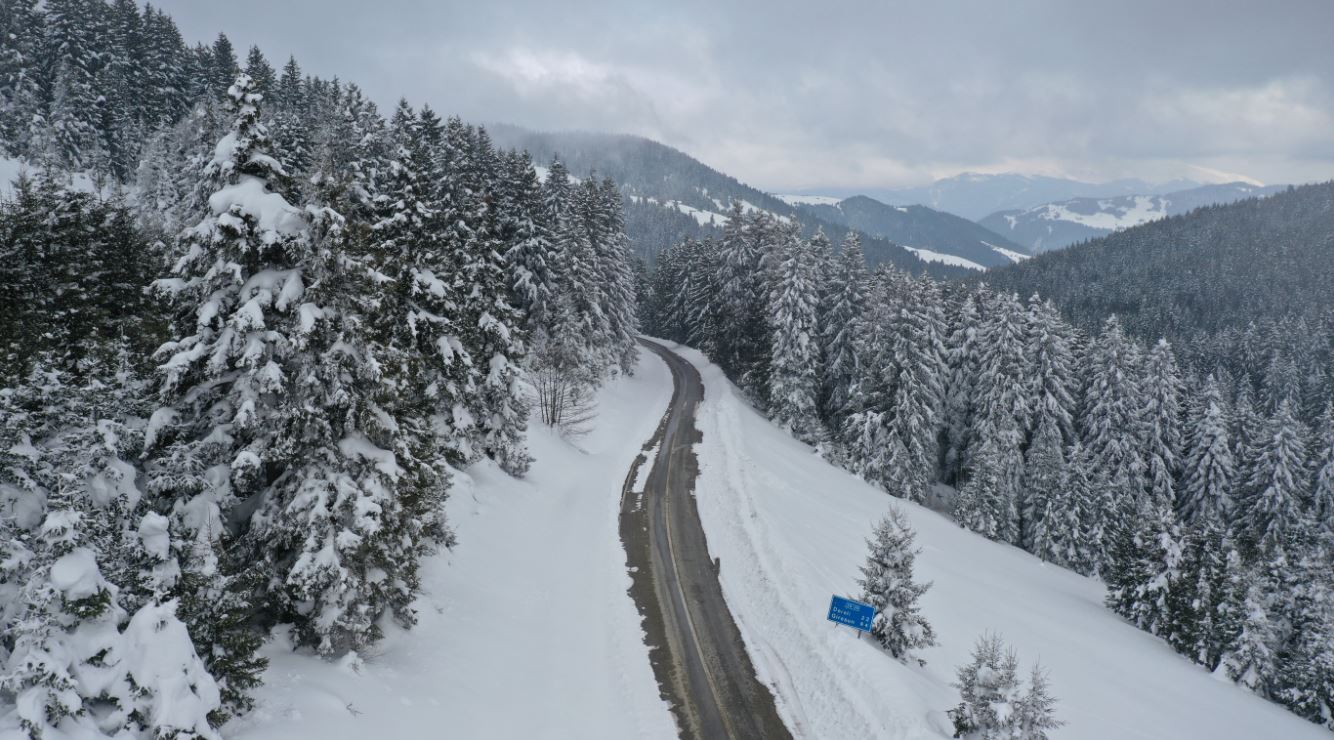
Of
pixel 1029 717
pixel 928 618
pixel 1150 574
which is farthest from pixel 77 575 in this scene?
pixel 1150 574

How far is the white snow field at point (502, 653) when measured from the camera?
11227 mm

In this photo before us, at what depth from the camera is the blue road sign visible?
674 inches

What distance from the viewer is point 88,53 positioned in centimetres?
6312

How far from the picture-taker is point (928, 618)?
2367cm

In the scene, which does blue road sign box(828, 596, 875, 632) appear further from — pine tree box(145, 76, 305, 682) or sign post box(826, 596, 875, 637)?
pine tree box(145, 76, 305, 682)

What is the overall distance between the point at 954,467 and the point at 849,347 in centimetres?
1624

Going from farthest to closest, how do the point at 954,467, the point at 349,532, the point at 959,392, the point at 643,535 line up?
1. the point at 954,467
2. the point at 959,392
3. the point at 643,535
4. the point at 349,532

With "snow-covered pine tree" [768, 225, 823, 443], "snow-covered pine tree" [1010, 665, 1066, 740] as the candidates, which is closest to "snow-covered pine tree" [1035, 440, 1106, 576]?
"snow-covered pine tree" [768, 225, 823, 443]

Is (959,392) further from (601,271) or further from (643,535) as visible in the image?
(643,535)

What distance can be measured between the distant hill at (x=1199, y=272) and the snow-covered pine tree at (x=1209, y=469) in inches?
2831

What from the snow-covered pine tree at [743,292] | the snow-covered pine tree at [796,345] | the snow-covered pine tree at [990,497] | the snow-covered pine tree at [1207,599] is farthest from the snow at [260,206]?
the snow-covered pine tree at [990,497]

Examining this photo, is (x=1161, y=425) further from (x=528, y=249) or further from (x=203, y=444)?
(x=203, y=444)

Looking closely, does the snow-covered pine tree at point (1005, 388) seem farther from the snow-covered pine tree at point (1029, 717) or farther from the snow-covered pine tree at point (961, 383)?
the snow-covered pine tree at point (1029, 717)

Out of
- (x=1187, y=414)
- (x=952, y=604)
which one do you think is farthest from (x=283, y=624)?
(x=1187, y=414)
